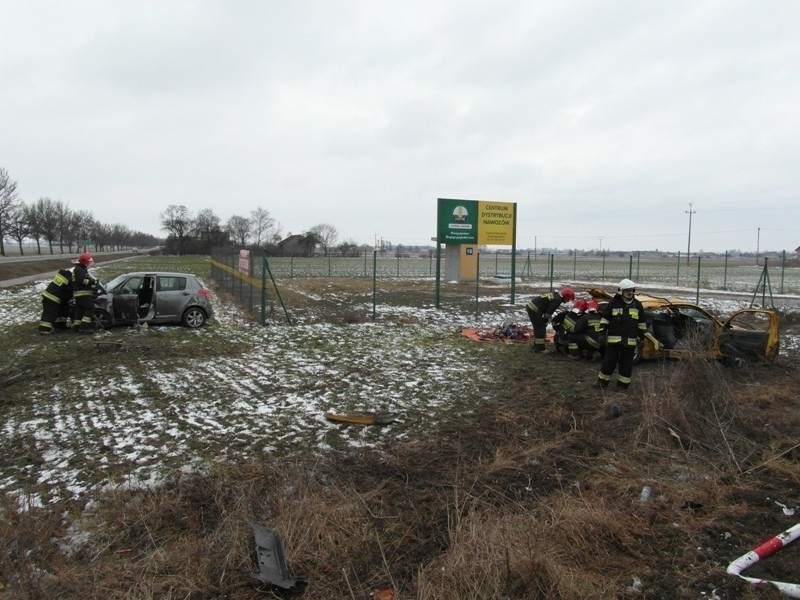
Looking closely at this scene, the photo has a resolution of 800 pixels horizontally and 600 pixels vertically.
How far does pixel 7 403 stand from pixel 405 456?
5.08 m

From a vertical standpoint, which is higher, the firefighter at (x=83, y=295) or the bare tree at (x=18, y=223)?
the bare tree at (x=18, y=223)

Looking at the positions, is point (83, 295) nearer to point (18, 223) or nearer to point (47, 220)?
point (18, 223)

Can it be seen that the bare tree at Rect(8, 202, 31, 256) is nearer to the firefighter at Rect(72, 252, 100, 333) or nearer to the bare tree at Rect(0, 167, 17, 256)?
the bare tree at Rect(0, 167, 17, 256)

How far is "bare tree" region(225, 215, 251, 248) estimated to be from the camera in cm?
10125

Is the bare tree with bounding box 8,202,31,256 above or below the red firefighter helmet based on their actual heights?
above

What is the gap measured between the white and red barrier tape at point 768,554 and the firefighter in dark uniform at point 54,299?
12184 mm

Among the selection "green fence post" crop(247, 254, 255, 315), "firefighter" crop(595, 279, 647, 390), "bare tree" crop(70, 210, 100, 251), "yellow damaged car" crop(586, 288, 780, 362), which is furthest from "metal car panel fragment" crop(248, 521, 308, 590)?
"bare tree" crop(70, 210, 100, 251)

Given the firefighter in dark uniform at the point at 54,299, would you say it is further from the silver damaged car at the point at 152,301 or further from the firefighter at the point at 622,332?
the firefighter at the point at 622,332

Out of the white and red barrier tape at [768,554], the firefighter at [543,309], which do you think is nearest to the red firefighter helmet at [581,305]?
the firefighter at [543,309]

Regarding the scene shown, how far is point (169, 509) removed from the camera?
3.83 metres

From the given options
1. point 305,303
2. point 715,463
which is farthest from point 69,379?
point 305,303

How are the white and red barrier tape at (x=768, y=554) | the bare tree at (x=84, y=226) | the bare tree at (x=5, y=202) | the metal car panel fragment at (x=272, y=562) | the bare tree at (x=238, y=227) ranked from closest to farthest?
the white and red barrier tape at (x=768, y=554), the metal car panel fragment at (x=272, y=562), the bare tree at (x=5, y=202), the bare tree at (x=84, y=226), the bare tree at (x=238, y=227)

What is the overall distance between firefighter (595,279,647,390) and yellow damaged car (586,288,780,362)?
87cm

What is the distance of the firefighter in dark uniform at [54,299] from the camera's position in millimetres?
10984
